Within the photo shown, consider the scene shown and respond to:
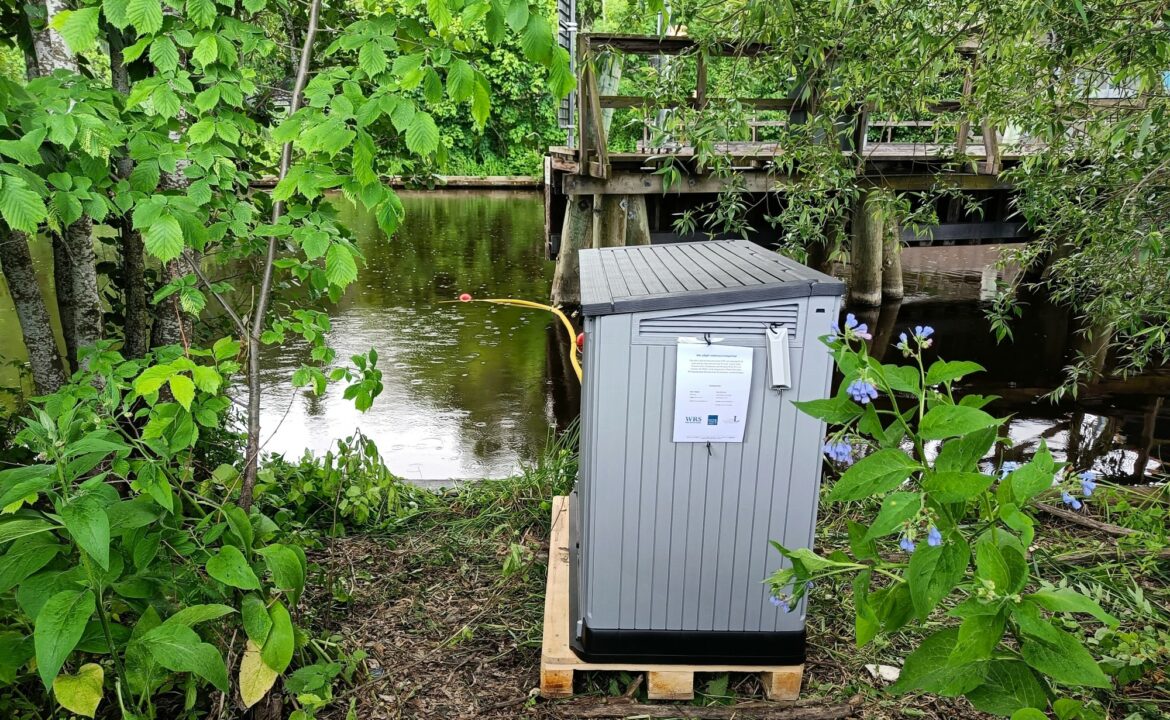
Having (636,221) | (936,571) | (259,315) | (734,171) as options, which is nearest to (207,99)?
(259,315)

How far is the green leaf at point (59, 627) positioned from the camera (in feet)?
5.49

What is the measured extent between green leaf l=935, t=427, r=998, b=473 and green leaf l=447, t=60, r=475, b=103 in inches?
62.8

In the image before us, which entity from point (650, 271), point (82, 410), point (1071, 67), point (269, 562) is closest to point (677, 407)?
point (650, 271)

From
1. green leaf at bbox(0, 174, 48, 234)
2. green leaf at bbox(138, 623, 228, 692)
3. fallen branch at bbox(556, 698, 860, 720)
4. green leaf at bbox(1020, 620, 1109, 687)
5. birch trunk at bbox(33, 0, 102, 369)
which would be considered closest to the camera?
green leaf at bbox(1020, 620, 1109, 687)

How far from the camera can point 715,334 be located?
97.3 inches

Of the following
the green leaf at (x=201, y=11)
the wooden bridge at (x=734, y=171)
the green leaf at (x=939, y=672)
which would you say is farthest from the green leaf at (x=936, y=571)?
the wooden bridge at (x=734, y=171)

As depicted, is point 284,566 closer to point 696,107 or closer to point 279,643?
point 279,643

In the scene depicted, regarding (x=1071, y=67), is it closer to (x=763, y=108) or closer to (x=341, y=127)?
(x=341, y=127)

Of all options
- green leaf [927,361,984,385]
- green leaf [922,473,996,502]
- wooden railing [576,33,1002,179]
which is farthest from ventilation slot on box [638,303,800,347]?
wooden railing [576,33,1002,179]

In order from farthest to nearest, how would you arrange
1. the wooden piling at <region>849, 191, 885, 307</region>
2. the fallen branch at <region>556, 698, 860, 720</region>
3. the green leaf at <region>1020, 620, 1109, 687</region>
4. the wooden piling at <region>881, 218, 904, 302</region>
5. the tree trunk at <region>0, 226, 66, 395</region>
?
the wooden piling at <region>881, 218, 904, 302</region>, the wooden piling at <region>849, 191, 885, 307</region>, the tree trunk at <region>0, 226, 66, 395</region>, the fallen branch at <region>556, 698, 860, 720</region>, the green leaf at <region>1020, 620, 1109, 687</region>

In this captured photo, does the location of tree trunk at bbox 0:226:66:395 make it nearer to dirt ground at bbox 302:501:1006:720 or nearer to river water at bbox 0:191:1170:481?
river water at bbox 0:191:1170:481

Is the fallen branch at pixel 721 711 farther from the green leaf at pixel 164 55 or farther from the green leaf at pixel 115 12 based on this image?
the green leaf at pixel 115 12

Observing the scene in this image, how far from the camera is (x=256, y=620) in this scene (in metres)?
2.19

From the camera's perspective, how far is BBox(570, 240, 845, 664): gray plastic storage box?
2.46 metres
